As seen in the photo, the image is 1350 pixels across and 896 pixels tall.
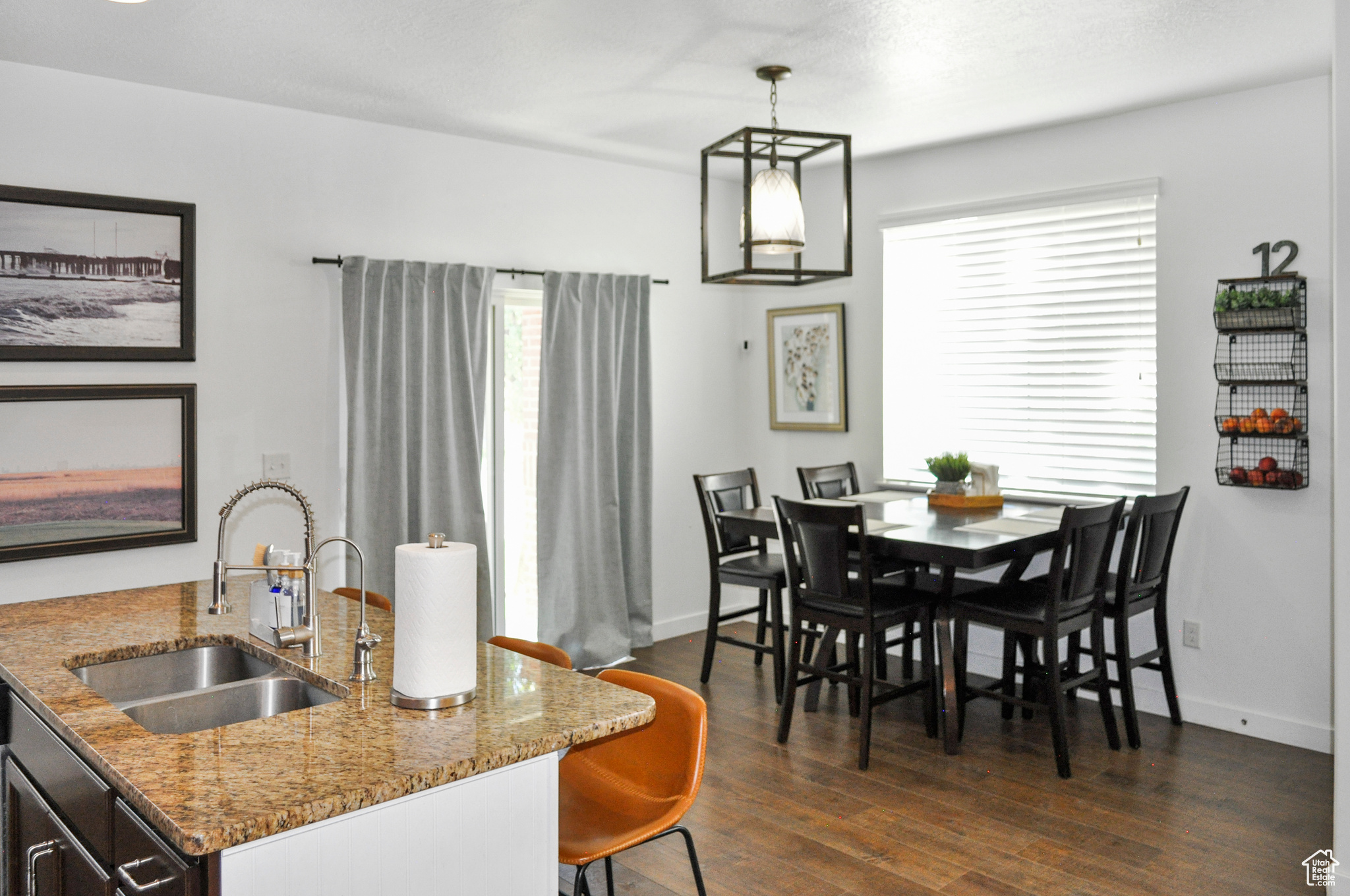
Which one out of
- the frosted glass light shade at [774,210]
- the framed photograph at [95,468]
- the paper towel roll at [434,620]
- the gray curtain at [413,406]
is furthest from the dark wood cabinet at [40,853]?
the frosted glass light shade at [774,210]

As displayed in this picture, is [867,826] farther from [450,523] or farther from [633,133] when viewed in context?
[633,133]

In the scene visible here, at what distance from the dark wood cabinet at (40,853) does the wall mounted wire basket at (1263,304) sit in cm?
404

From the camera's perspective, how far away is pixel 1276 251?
388 cm

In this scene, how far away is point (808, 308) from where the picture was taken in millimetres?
5535

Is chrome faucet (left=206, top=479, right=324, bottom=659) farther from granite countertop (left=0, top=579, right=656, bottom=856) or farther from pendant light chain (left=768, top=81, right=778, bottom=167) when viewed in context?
pendant light chain (left=768, top=81, right=778, bottom=167)

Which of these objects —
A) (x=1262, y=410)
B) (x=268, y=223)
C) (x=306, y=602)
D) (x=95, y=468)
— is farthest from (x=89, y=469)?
(x=1262, y=410)

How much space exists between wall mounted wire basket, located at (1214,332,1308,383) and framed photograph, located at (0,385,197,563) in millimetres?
4084

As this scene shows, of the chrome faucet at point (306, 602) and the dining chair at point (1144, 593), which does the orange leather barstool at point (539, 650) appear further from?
the dining chair at point (1144, 593)

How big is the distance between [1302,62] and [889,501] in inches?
Answer: 92.1

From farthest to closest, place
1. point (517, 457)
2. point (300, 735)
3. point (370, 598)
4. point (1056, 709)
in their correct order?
point (517, 457)
point (1056, 709)
point (370, 598)
point (300, 735)

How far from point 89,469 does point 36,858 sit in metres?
1.98

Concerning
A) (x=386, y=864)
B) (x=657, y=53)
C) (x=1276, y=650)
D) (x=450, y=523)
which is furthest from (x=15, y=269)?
(x=1276, y=650)

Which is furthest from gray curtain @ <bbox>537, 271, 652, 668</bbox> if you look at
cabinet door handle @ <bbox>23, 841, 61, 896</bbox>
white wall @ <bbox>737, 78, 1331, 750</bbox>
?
cabinet door handle @ <bbox>23, 841, 61, 896</bbox>

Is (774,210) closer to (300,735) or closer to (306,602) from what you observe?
(306,602)
